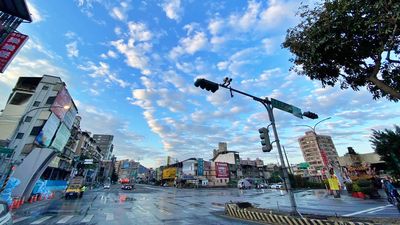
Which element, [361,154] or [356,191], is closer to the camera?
[356,191]

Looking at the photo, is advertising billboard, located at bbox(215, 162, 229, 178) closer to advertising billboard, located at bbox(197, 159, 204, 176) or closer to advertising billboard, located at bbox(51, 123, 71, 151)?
advertising billboard, located at bbox(197, 159, 204, 176)

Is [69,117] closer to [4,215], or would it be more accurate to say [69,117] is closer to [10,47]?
[10,47]

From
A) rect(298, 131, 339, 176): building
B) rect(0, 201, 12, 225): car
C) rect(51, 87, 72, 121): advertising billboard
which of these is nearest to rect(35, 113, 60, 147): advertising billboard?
rect(51, 87, 72, 121): advertising billboard

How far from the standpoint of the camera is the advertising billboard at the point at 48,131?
3584cm

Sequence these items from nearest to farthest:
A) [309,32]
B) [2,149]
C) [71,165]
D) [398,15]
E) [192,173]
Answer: [398,15]
[309,32]
[2,149]
[71,165]
[192,173]

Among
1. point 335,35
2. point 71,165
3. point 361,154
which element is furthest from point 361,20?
point 71,165

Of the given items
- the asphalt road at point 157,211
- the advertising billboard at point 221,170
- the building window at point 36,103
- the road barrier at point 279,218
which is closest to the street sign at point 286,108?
the road barrier at point 279,218

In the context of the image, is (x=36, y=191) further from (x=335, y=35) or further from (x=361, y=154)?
(x=361, y=154)

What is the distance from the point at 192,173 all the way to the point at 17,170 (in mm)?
60831

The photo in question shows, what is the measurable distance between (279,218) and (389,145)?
102ft

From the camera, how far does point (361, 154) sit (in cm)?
4403

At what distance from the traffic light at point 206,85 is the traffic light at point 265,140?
323cm

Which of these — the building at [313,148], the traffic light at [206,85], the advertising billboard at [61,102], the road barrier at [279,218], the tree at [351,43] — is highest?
the building at [313,148]

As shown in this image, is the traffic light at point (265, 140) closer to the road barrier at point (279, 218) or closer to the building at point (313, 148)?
the road barrier at point (279, 218)
